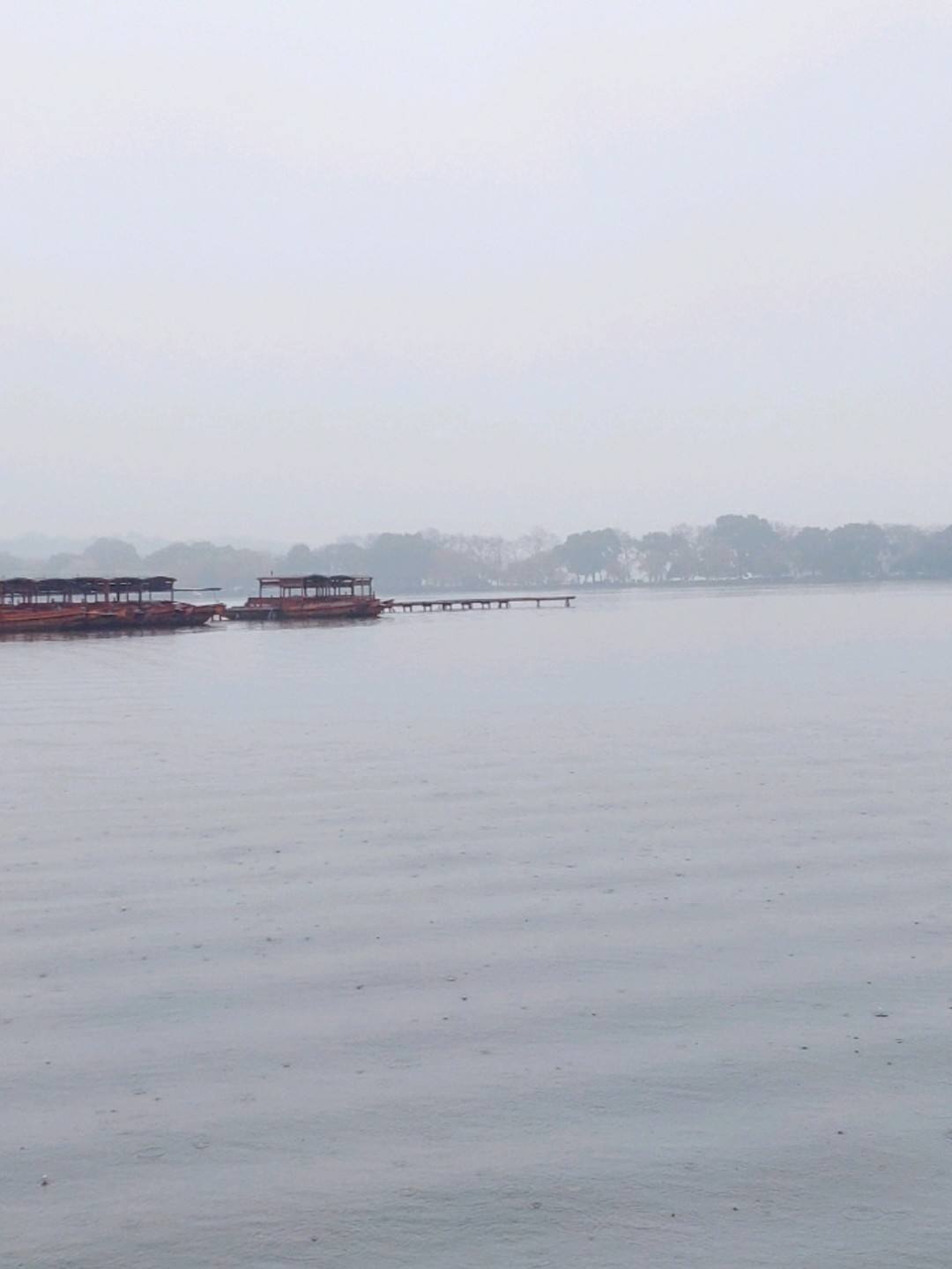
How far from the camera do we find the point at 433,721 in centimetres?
2758

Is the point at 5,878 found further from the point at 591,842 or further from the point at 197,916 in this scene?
the point at 591,842

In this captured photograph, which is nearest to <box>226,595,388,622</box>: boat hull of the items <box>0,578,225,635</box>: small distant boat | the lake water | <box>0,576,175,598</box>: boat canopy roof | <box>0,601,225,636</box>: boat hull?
<box>0,601,225,636</box>: boat hull

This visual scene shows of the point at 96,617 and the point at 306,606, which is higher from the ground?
the point at 306,606

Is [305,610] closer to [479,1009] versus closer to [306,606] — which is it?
[306,606]

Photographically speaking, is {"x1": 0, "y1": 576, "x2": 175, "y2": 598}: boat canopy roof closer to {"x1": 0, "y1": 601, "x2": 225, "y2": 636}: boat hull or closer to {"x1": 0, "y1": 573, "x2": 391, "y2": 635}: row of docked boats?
{"x1": 0, "y1": 573, "x2": 391, "y2": 635}: row of docked boats

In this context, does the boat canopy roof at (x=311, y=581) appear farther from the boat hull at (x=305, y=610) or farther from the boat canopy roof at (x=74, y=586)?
the boat canopy roof at (x=74, y=586)

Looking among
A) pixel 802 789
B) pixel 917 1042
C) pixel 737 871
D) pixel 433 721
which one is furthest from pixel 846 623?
pixel 917 1042

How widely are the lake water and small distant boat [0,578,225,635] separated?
1919 inches

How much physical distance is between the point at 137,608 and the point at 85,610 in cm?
647

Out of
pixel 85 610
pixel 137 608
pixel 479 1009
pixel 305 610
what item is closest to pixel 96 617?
pixel 85 610

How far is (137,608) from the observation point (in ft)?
254

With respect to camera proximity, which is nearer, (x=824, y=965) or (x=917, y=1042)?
(x=917, y=1042)

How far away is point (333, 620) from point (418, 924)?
78.2 meters

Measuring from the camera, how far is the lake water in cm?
619
